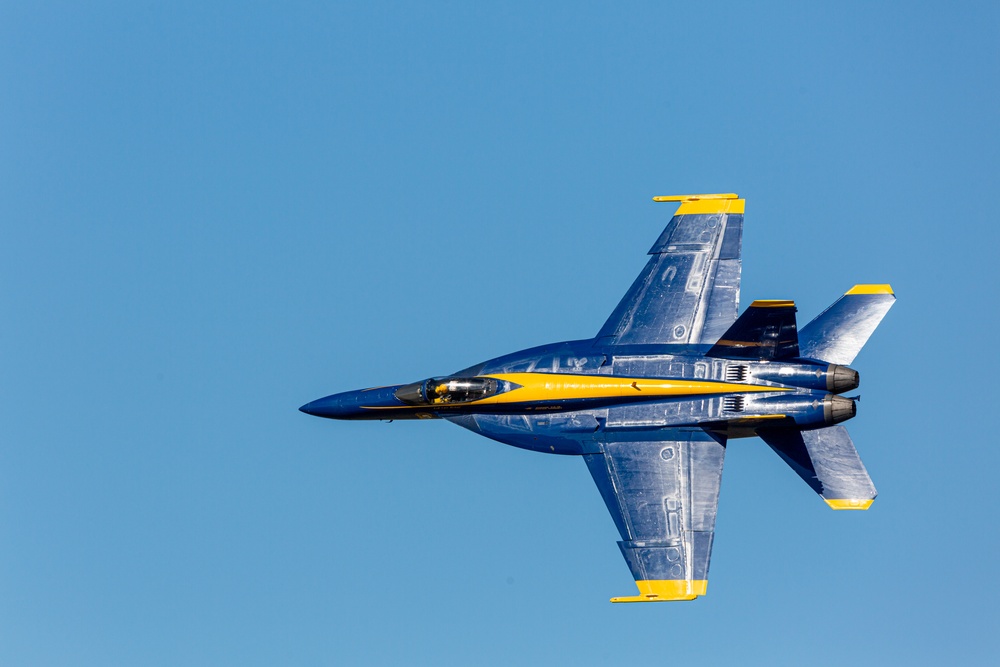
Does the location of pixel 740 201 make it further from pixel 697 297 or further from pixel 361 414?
pixel 361 414

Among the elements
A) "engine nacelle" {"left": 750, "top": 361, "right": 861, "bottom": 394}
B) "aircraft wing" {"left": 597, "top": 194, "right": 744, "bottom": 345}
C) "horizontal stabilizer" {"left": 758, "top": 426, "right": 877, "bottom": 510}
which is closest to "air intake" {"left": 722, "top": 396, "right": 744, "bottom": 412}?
"engine nacelle" {"left": 750, "top": 361, "right": 861, "bottom": 394}

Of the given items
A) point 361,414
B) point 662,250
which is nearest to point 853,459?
point 662,250

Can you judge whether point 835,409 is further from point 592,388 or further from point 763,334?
point 592,388

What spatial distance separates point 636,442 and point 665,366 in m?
2.17

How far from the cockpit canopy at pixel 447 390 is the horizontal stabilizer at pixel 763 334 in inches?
247

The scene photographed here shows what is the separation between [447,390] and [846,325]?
10668 millimetres

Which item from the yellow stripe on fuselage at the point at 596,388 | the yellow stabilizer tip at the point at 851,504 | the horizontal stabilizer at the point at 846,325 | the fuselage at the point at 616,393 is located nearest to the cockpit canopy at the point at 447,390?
the fuselage at the point at 616,393

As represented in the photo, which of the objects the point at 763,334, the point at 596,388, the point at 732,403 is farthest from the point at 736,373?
the point at 596,388

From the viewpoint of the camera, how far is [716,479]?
39312 mm

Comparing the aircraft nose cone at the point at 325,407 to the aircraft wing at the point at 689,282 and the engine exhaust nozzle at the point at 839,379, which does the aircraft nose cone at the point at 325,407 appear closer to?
the aircraft wing at the point at 689,282

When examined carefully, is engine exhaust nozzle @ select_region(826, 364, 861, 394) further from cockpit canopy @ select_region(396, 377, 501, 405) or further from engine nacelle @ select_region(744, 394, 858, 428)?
cockpit canopy @ select_region(396, 377, 501, 405)

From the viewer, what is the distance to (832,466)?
38719mm

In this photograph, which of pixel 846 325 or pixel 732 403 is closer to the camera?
pixel 732 403

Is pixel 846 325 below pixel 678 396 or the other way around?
the other way around
